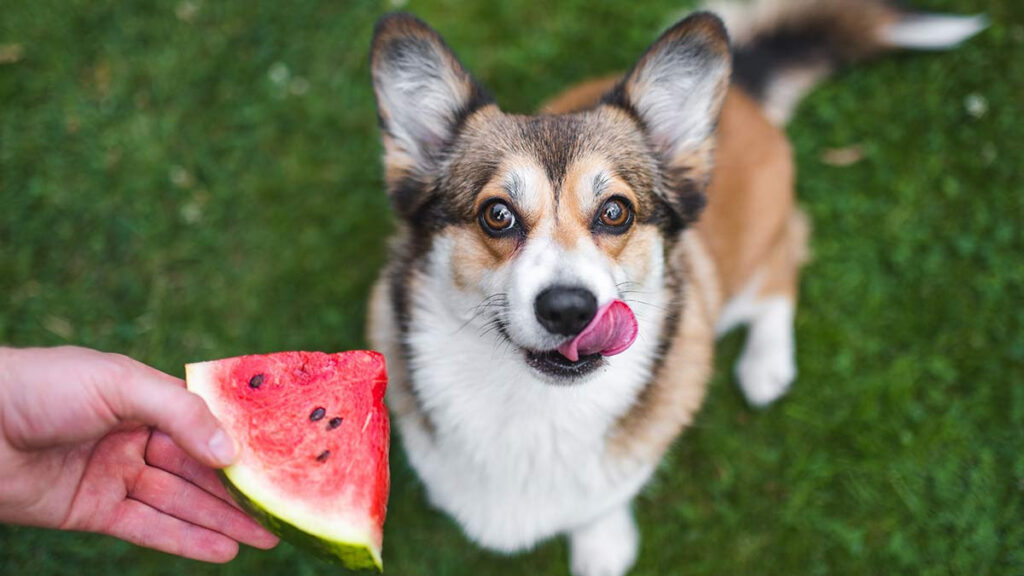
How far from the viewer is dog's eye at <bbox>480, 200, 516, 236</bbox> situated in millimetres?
2564

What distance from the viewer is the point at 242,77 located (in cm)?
463

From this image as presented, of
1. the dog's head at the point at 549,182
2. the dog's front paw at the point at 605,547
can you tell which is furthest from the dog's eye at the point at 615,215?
the dog's front paw at the point at 605,547

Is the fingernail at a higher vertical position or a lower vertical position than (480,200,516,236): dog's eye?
lower

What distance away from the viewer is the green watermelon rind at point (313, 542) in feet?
6.82

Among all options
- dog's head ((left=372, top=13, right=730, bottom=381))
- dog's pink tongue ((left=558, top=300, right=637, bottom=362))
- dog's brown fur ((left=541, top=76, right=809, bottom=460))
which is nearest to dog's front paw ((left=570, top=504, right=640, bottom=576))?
dog's brown fur ((left=541, top=76, right=809, bottom=460))

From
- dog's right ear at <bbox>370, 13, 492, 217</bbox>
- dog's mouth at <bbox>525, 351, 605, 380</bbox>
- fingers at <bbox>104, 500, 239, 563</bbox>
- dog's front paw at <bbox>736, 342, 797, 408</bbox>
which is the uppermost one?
dog's right ear at <bbox>370, 13, 492, 217</bbox>

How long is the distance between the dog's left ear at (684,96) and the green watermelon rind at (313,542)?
1770mm

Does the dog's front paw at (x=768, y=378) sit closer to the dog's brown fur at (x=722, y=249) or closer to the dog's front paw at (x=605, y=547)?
the dog's brown fur at (x=722, y=249)

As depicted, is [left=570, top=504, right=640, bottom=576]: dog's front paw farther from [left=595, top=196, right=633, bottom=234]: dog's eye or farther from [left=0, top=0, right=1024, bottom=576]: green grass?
[left=595, top=196, right=633, bottom=234]: dog's eye

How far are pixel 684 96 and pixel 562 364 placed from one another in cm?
123

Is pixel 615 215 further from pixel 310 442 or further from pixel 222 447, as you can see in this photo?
pixel 222 447

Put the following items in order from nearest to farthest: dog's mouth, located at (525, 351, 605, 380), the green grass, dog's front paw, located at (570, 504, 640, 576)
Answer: dog's mouth, located at (525, 351, 605, 380) < dog's front paw, located at (570, 504, 640, 576) < the green grass

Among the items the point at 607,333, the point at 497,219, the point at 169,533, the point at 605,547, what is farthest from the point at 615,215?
the point at 169,533

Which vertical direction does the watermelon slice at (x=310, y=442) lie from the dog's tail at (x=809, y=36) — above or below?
below
